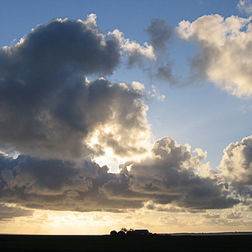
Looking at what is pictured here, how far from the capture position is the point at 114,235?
600 feet

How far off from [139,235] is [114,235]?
15.7m
